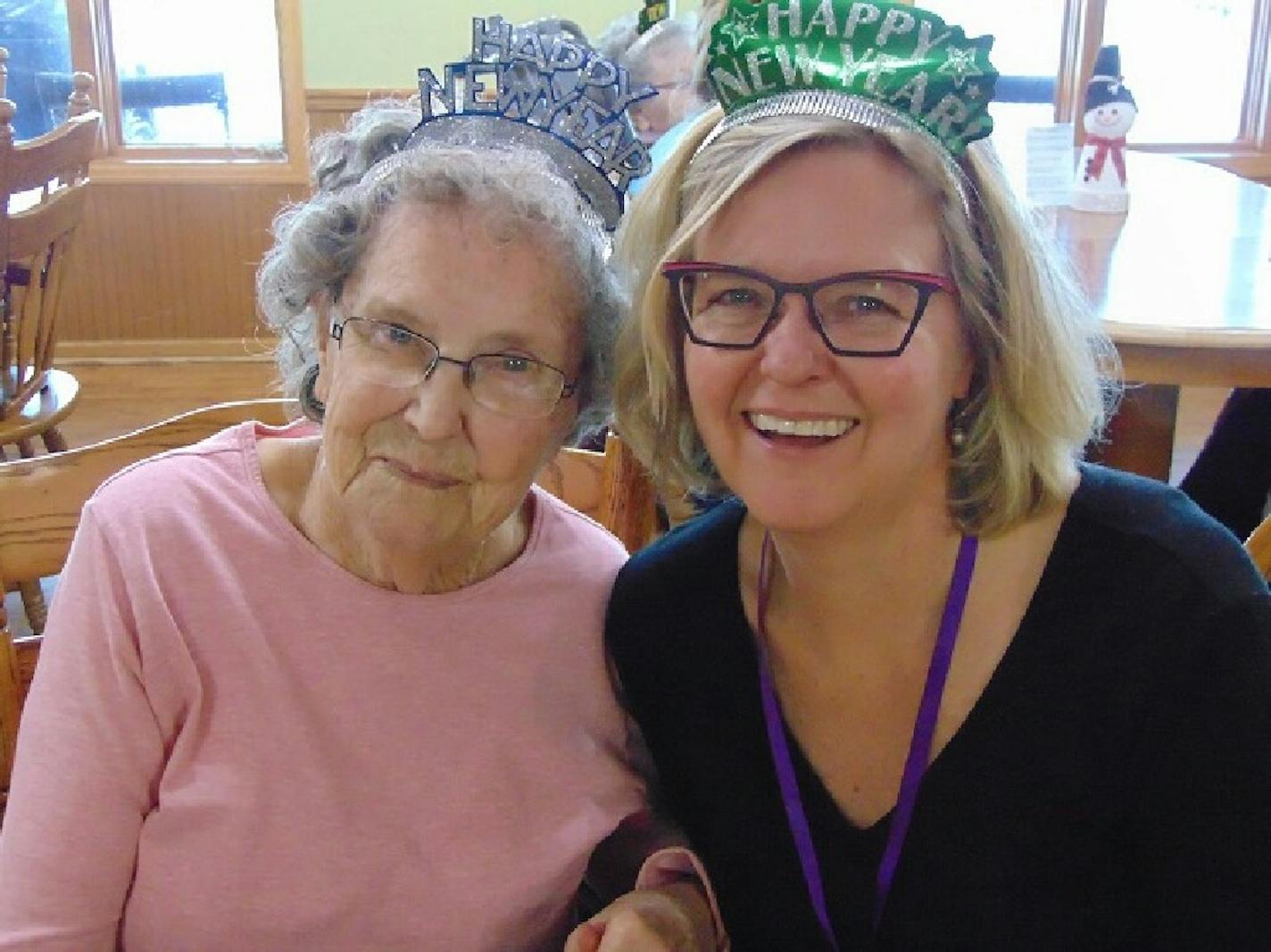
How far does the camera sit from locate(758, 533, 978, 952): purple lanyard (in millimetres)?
1127

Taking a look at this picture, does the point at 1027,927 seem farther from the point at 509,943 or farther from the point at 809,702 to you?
the point at 509,943

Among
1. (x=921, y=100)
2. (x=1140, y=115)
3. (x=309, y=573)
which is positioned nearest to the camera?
(x=921, y=100)

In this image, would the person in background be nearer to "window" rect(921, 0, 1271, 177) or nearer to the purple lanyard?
"window" rect(921, 0, 1271, 177)

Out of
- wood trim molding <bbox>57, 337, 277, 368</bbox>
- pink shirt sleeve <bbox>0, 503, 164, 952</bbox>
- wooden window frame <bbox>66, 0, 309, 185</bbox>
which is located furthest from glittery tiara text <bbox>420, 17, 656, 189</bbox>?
wood trim molding <bbox>57, 337, 277, 368</bbox>

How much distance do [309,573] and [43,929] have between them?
0.36 m

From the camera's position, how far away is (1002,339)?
1097mm

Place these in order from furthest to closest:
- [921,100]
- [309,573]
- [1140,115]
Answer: [1140,115]
[309,573]
[921,100]

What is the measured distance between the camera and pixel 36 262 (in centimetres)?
300

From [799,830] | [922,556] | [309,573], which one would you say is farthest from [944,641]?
[309,573]

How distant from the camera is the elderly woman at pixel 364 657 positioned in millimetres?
1085

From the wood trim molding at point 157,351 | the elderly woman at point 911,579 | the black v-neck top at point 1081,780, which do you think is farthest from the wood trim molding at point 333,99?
the black v-neck top at point 1081,780

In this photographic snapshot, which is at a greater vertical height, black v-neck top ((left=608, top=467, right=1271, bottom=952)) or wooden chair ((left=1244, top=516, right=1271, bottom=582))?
wooden chair ((left=1244, top=516, right=1271, bottom=582))

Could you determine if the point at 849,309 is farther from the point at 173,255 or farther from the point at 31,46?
the point at 31,46

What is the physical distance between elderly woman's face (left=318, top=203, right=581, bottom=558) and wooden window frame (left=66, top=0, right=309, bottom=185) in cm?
435
